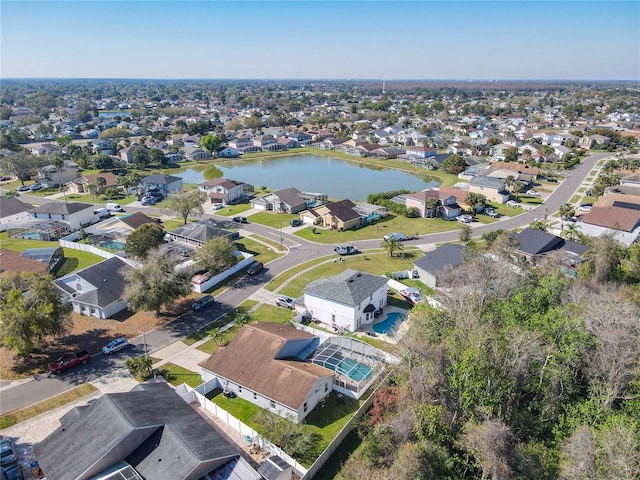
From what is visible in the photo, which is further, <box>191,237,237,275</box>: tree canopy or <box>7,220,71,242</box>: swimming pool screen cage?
<box>7,220,71,242</box>: swimming pool screen cage

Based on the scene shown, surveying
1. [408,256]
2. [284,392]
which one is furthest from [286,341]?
[408,256]

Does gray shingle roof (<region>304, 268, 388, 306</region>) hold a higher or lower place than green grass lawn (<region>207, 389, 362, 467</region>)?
higher

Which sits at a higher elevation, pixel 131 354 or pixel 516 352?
pixel 516 352

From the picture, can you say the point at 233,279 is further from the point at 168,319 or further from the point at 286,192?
the point at 286,192

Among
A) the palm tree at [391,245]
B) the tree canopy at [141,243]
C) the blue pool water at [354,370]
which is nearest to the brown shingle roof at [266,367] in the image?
the blue pool water at [354,370]

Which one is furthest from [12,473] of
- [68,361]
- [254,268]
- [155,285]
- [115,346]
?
[254,268]

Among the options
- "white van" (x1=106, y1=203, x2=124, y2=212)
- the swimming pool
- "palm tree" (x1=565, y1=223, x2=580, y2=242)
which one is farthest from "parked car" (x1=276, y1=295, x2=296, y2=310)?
"white van" (x1=106, y1=203, x2=124, y2=212)

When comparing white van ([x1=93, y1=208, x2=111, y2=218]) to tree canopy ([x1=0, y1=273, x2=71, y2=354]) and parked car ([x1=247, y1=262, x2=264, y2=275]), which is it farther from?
tree canopy ([x1=0, y1=273, x2=71, y2=354])

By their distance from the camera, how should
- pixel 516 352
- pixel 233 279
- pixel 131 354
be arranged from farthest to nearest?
pixel 233 279 → pixel 131 354 → pixel 516 352
